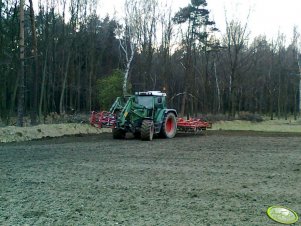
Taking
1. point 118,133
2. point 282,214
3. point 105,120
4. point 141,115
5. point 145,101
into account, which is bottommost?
point 282,214

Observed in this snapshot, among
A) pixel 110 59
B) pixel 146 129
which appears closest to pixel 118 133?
pixel 146 129

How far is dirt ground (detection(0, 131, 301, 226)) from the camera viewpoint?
17.9 ft

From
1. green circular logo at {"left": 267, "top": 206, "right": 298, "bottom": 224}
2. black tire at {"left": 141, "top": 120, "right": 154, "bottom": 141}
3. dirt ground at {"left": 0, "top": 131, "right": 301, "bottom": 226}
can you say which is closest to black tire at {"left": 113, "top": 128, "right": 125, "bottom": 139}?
black tire at {"left": 141, "top": 120, "right": 154, "bottom": 141}

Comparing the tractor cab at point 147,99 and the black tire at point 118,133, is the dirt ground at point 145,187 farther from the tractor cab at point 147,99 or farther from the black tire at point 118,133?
the tractor cab at point 147,99

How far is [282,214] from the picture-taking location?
5.55 meters

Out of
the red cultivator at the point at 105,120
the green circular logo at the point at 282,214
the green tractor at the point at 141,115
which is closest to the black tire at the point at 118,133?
the green tractor at the point at 141,115

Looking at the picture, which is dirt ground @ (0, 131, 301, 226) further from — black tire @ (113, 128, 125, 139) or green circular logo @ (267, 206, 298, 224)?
black tire @ (113, 128, 125, 139)

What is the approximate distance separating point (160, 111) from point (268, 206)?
12178 millimetres

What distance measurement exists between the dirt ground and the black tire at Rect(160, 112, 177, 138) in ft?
→ 18.2

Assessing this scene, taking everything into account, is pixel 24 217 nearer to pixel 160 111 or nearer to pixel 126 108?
pixel 126 108

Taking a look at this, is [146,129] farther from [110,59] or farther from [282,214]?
[110,59]

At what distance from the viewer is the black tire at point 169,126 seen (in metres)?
18.0

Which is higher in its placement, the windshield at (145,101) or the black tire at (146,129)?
the windshield at (145,101)

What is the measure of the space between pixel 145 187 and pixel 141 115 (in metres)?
9.96
